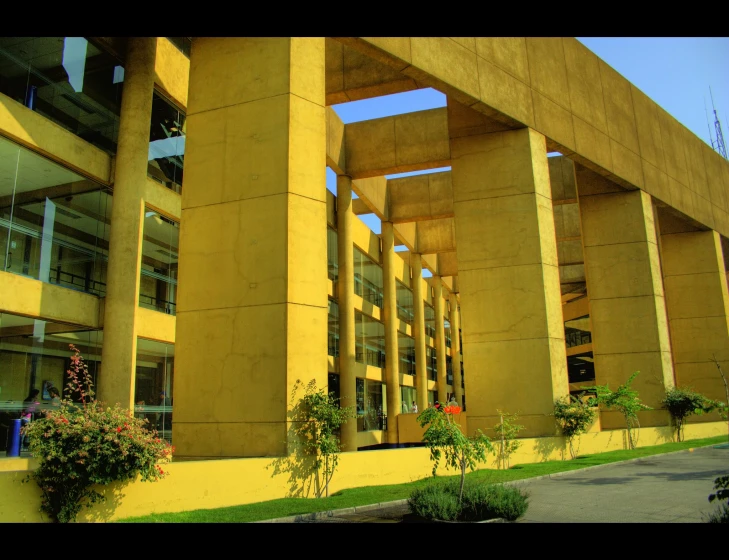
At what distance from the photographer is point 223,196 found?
605 inches

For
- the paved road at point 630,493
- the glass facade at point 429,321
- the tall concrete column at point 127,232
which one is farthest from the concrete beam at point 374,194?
the glass facade at point 429,321

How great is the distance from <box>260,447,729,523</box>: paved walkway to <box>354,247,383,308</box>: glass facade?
22.4 m

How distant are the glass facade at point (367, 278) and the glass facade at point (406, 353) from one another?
17.4 ft

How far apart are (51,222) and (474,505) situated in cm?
1355

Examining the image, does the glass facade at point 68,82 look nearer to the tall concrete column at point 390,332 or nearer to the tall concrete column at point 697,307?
the tall concrete column at point 390,332

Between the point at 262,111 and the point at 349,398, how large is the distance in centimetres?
1723

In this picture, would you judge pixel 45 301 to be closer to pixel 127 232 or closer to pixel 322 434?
pixel 127 232

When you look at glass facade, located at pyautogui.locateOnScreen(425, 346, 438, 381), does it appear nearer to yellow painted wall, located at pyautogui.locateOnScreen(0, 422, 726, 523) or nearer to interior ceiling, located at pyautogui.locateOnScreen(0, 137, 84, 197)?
yellow painted wall, located at pyautogui.locateOnScreen(0, 422, 726, 523)

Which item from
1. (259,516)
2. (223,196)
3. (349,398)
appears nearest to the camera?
(259,516)

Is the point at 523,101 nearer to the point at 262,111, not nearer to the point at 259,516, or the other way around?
the point at 262,111

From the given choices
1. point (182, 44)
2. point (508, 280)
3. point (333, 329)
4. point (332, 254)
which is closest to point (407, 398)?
point (333, 329)


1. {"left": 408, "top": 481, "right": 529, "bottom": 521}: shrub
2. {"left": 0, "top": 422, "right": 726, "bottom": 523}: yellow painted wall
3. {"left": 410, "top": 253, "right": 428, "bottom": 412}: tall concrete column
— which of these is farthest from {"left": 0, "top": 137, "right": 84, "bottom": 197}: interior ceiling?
{"left": 410, "top": 253, "right": 428, "bottom": 412}: tall concrete column

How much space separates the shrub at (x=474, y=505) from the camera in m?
9.67
